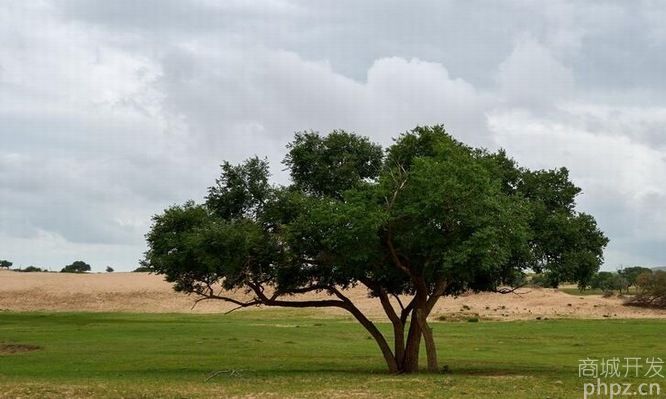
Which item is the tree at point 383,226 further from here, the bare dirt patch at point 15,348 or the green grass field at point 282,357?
the bare dirt patch at point 15,348

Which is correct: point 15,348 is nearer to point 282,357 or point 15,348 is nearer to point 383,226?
point 282,357

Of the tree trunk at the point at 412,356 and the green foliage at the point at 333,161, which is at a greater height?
the green foliage at the point at 333,161

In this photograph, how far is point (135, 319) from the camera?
283 feet

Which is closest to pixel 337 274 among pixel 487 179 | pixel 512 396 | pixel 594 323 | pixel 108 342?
pixel 487 179

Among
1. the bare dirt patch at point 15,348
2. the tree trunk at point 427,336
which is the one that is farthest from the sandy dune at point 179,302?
the tree trunk at point 427,336

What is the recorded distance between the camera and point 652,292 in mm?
107812

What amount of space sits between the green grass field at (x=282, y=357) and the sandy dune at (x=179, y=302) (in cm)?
1577

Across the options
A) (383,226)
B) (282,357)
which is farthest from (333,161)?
(282,357)

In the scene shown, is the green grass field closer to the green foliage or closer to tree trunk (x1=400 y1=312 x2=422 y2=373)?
tree trunk (x1=400 y1=312 x2=422 y2=373)

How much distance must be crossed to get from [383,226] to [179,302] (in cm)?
8620

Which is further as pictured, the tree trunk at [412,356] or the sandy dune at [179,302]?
the sandy dune at [179,302]

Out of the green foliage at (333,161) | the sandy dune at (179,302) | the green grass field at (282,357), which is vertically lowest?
the green grass field at (282,357)

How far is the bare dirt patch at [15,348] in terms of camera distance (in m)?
49.4

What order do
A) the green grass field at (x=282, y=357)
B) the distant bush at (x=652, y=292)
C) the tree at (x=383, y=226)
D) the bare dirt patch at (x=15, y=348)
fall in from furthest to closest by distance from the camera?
the distant bush at (x=652, y=292)
the bare dirt patch at (x=15, y=348)
the tree at (x=383, y=226)
the green grass field at (x=282, y=357)
